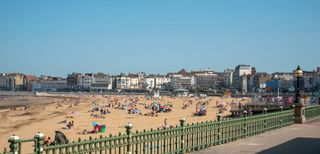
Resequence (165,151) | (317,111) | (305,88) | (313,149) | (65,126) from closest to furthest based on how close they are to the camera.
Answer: (165,151), (313,149), (317,111), (65,126), (305,88)

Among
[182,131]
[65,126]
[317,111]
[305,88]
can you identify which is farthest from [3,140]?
[305,88]

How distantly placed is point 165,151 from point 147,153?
3.01ft

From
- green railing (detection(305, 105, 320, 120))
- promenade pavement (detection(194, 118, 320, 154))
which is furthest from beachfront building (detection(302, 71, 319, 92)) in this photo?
promenade pavement (detection(194, 118, 320, 154))

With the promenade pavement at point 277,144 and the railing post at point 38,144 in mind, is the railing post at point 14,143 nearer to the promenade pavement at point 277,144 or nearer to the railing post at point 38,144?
the railing post at point 38,144

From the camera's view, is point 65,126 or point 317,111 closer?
point 317,111

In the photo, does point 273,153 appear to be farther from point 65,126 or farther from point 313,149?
point 65,126

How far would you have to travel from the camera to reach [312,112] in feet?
86.5

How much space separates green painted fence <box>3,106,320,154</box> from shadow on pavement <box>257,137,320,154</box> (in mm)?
1771

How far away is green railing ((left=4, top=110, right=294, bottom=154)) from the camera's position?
29.4 feet

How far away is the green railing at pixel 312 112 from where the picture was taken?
82.7ft

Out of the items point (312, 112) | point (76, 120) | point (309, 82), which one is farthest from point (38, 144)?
point (309, 82)

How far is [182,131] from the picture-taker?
42.4 feet


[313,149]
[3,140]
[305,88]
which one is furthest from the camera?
[305,88]

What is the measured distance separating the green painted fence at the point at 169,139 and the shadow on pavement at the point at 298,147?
5.81 feet
